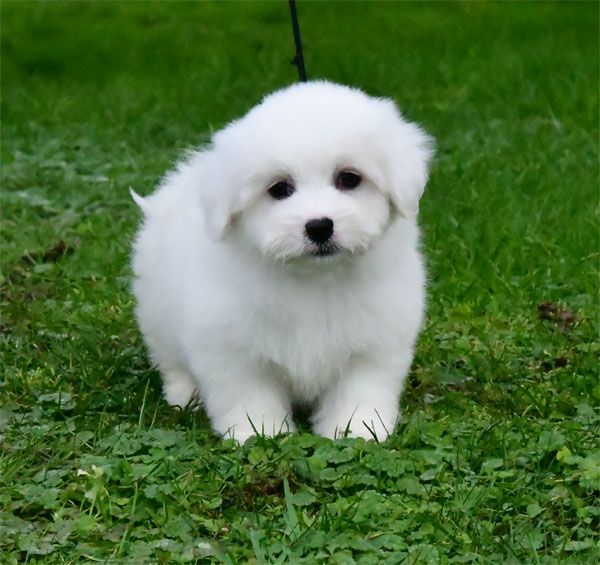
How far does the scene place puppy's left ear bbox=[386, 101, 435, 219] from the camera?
3748 mm

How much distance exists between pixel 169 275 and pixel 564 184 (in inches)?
131

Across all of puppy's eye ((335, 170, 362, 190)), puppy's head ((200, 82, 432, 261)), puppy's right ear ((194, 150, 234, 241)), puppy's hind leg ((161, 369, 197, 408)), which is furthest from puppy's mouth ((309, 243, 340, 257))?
puppy's hind leg ((161, 369, 197, 408))

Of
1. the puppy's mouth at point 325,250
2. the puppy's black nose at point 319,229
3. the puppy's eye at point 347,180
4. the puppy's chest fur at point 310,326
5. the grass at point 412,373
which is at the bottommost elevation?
the grass at point 412,373

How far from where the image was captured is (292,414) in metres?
4.19

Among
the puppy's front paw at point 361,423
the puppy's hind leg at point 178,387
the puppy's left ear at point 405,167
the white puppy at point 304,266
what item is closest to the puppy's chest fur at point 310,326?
the white puppy at point 304,266

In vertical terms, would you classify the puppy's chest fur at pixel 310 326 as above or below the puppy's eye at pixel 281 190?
below

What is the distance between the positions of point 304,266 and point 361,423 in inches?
22.6

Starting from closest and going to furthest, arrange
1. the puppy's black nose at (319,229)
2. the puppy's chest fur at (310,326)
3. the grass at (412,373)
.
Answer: the grass at (412,373) → the puppy's black nose at (319,229) → the puppy's chest fur at (310,326)

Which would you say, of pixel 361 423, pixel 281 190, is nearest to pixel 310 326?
pixel 361 423

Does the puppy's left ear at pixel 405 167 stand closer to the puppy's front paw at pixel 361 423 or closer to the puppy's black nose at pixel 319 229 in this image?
the puppy's black nose at pixel 319 229

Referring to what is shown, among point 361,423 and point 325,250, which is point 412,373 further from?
point 325,250

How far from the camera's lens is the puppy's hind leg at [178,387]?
4.40 m

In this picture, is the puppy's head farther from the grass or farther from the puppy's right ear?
the grass

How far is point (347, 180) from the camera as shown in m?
3.68
